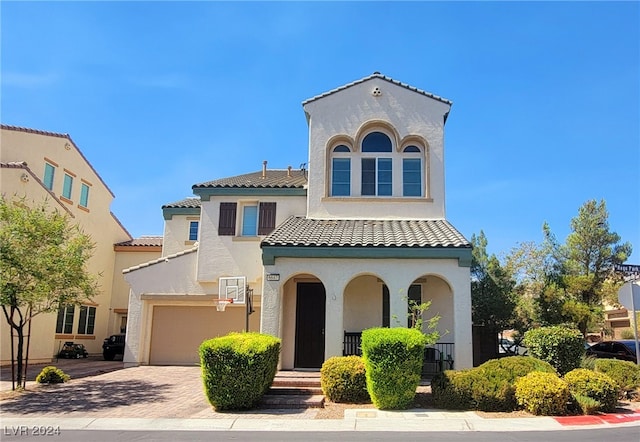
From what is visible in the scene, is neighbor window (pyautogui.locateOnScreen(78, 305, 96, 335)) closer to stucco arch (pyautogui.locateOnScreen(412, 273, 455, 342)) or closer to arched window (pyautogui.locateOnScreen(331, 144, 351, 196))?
arched window (pyautogui.locateOnScreen(331, 144, 351, 196))

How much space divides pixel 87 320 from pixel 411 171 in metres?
20.1

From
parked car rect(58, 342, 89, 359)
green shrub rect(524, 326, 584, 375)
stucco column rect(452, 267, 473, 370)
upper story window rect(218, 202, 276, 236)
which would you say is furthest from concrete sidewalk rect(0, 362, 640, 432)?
parked car rect(58, 342, 89, 359)

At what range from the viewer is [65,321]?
26.6 m

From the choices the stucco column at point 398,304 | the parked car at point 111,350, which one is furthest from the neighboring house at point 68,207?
the stucco column at point 398,304

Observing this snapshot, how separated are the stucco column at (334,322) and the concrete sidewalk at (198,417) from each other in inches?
120

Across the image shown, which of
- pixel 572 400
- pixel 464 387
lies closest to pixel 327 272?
pixel 464 387

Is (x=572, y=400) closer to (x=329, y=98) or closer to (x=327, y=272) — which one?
(x=327, y=272)

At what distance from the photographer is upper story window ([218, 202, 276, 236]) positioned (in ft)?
64.6

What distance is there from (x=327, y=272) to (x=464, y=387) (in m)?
5.29

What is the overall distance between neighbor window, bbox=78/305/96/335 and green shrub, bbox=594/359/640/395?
2464 cm

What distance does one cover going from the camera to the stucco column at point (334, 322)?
14758mm

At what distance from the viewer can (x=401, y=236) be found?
16156mm

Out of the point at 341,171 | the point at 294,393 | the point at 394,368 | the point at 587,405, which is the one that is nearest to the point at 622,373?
the point at 587,405

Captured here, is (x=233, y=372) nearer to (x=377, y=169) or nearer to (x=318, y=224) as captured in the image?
(x=318, y=224)
